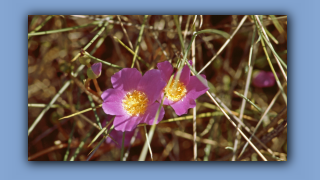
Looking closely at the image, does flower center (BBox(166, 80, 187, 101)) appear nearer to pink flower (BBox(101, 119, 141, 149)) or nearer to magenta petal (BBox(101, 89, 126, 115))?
magenta petal (BBox(101, 89, 126, 115))

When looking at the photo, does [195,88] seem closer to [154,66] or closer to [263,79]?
[154,66]

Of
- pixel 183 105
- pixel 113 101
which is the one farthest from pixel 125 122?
pixel 183 105

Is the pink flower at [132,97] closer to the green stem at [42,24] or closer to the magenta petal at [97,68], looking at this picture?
the magenta petal at [97,68]

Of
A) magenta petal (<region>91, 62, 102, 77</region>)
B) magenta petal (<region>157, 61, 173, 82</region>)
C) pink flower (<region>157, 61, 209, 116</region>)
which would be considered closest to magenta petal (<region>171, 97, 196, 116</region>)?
pink flower (<region>157, 61, 209, 116</region>)
